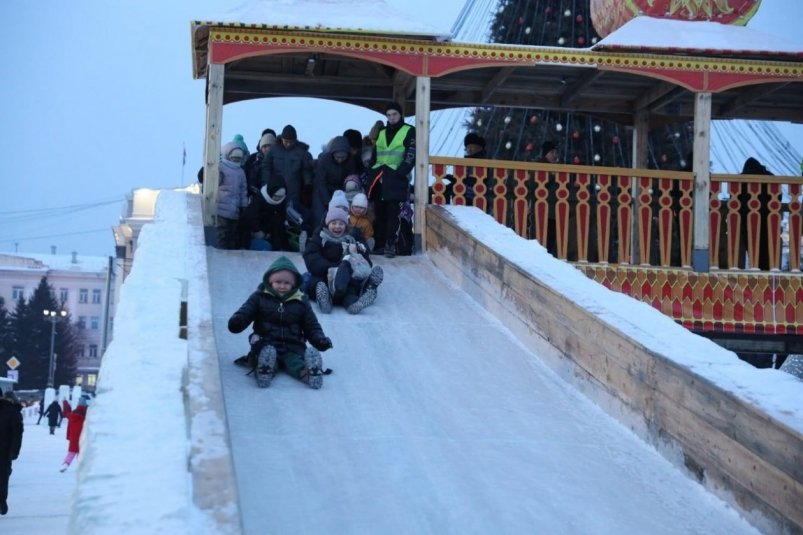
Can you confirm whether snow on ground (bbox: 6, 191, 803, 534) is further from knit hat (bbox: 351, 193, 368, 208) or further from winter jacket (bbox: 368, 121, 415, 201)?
winter jacket (bbox: 368, 121, 415, 201)

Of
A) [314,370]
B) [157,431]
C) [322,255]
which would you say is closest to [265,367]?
[314,370]

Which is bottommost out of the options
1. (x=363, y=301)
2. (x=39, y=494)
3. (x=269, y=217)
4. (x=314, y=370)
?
(x=39, y=494)

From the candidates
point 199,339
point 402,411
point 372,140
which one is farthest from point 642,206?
point 199,339

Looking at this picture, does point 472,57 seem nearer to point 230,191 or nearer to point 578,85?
point 578,85

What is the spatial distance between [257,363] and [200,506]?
3.15 metres

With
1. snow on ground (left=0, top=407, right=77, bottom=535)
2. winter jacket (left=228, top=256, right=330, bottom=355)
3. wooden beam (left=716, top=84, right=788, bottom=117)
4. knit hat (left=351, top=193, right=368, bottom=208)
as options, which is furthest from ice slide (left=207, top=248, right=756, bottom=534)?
wooden beam (left=716, top=84, right=788, bottom=117)

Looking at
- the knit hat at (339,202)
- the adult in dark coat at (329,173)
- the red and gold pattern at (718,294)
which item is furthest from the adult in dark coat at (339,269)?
the red and gold pattern at (718,294)

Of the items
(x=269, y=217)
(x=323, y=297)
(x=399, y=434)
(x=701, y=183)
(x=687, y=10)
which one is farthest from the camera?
(x=687, y=10)

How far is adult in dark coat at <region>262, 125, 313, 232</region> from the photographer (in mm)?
12305

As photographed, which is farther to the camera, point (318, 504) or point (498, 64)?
point (498, 64)

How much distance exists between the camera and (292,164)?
1238 cm

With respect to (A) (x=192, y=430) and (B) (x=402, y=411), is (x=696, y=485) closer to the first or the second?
(B) (x=402, y=411)

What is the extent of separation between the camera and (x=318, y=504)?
545 cm

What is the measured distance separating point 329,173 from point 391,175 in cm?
73
